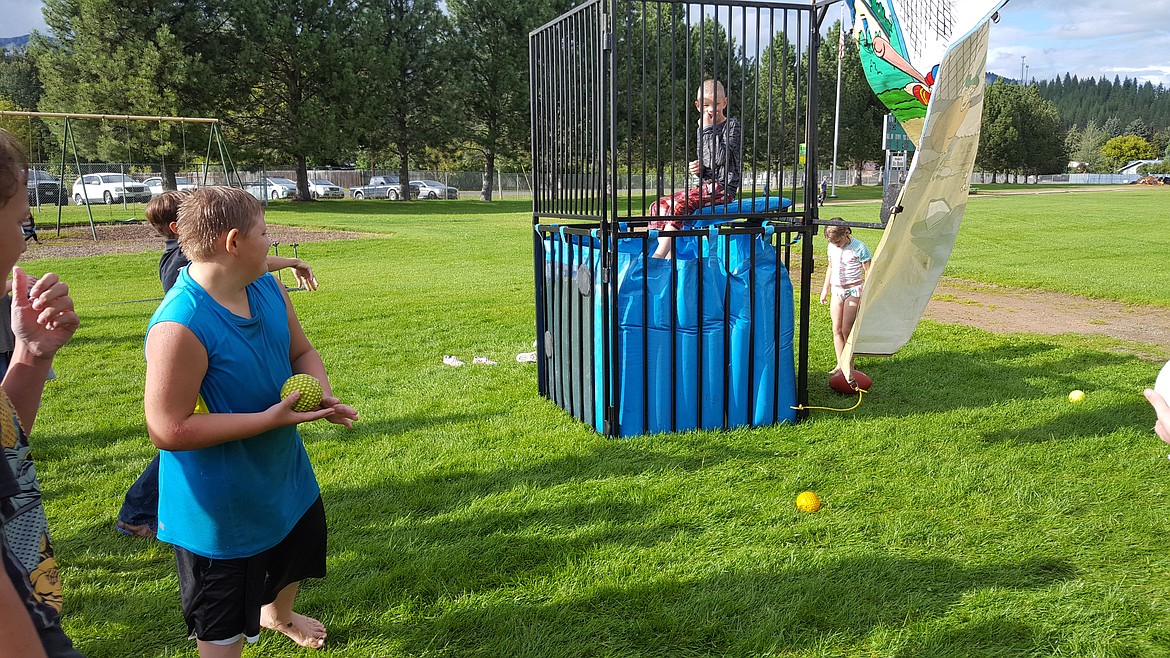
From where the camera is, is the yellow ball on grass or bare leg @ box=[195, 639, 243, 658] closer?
bare leg @ box=[195, 639, 243, 658]

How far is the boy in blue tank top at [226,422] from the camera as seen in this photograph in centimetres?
210

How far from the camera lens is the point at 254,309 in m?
2.34

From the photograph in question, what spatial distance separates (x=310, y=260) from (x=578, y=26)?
40.6ft

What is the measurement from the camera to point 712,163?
5.15 meters

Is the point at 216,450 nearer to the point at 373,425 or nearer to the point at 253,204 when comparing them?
the point at 253,204

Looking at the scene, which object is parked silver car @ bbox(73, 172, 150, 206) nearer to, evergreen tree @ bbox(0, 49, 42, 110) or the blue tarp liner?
the blue tarp liner

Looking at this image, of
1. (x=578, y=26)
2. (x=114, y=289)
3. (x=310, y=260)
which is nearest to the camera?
(x=578, y=26)

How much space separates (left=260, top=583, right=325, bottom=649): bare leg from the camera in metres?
2.83

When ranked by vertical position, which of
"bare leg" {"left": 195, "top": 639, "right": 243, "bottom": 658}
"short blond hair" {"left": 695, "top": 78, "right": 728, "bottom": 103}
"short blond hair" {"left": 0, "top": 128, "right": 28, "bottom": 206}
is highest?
"short blond hair" {"left": 695, "top": 78, "right": 728, "bottom": 103}

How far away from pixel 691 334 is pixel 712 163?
43.6 inches

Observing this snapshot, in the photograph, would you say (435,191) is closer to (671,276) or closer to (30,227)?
(671,276)

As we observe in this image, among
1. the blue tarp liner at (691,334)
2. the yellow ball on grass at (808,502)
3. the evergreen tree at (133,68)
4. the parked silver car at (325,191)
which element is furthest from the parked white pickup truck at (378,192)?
the yellow ball on grass at (808,502)

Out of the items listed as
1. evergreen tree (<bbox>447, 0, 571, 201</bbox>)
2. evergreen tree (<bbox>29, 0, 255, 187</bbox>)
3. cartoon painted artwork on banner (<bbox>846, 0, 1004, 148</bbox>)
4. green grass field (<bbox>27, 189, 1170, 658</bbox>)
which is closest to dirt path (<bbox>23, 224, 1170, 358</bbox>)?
green grass field (<bbox>27, 189, 1170, 658</bbox>)

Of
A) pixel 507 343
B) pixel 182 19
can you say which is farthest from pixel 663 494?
pixel 182 19
